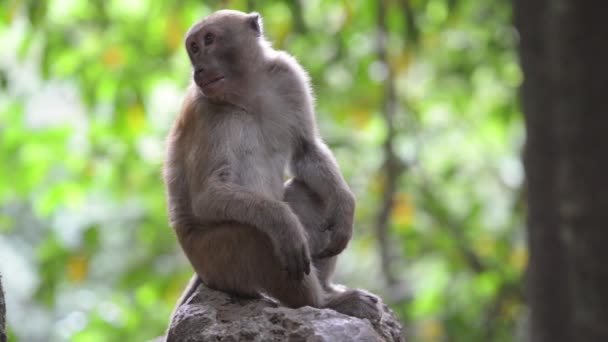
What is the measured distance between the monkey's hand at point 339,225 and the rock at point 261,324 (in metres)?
0.48

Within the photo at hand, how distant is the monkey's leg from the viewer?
191 inches

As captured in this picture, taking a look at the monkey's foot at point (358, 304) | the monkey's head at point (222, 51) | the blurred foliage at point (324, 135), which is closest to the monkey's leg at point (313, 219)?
the monkey's foot at point (358, 304)

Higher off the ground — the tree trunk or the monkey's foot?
the tree trunk

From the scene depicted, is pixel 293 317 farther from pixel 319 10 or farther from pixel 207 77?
pixel 319 10

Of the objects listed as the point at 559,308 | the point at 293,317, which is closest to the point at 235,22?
the point at 293,317

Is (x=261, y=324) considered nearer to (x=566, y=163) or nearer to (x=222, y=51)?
(x=222, y=51)

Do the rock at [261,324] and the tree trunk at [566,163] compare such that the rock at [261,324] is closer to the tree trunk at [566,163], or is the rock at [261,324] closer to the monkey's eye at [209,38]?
the monkey's eye at [209,38]

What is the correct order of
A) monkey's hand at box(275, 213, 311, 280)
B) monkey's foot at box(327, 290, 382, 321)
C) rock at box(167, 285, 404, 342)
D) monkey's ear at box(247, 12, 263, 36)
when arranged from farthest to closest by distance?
monkey's ear at box(247, 12, 263, 36) → monkey's foot at box(327, 290, 382, 321) → monkey's hand at box(275, 213, 311, 280) → rock at box(167, 285, 404, 342)

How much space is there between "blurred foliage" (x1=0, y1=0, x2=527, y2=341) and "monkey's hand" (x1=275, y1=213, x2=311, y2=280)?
4003mm

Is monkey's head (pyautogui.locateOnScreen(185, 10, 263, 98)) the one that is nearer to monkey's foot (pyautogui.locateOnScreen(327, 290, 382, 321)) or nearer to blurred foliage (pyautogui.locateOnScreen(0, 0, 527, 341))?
monkey's foot (pyautogui.locateOnScreen(327, 290, 382, 321))

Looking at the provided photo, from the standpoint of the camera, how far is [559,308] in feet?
20.8

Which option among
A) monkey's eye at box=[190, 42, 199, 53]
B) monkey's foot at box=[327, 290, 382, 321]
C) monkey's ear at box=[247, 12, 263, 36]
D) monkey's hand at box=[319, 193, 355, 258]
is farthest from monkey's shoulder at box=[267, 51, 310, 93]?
monkey's foot at box=[327, 290, 382, 321]

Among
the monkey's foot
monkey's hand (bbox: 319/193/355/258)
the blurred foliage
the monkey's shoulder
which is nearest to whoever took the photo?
the monkey's foot

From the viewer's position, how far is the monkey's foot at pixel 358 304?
4.42 m
